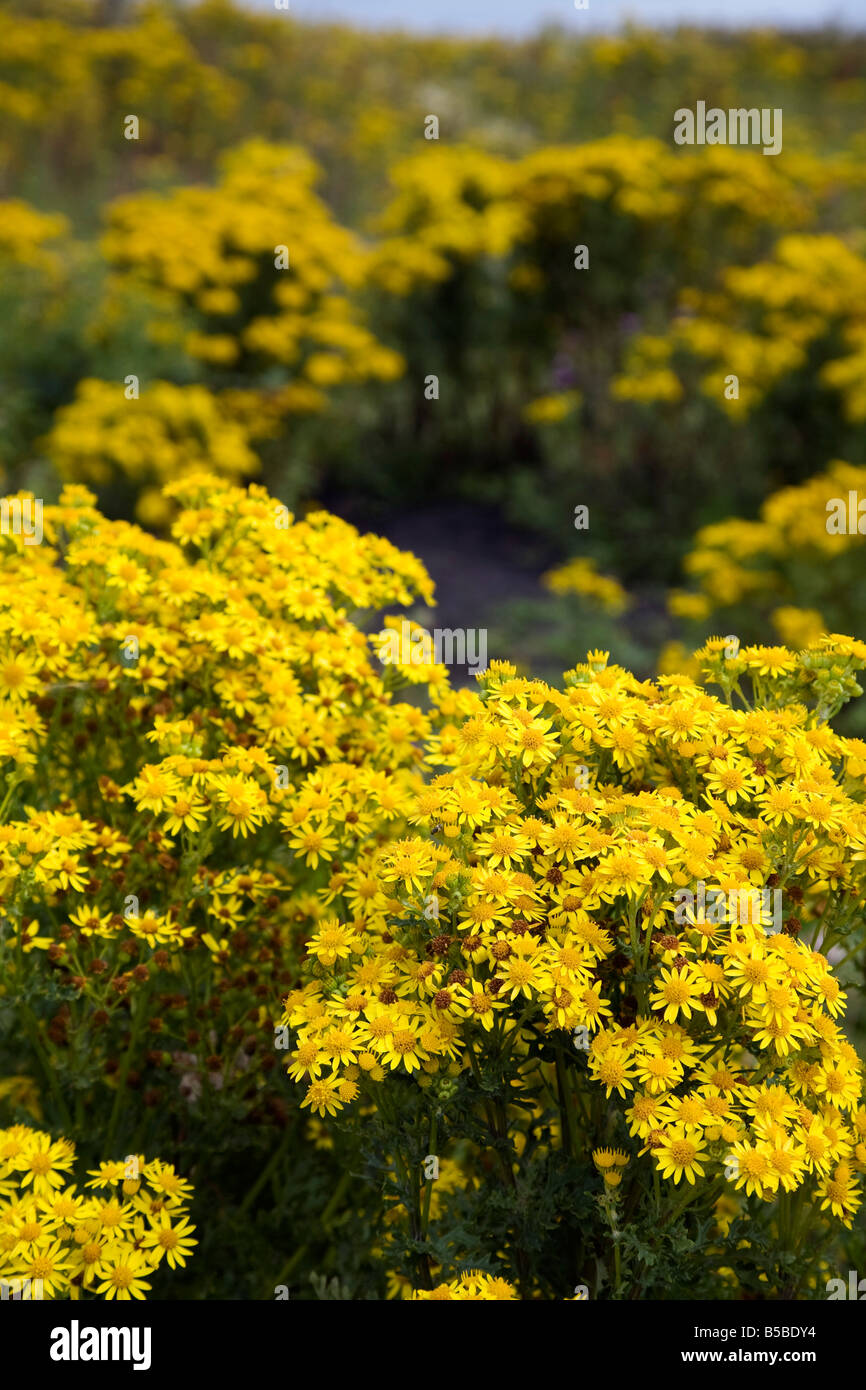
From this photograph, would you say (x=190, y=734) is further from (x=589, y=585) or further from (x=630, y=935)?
(x=589, y=585)

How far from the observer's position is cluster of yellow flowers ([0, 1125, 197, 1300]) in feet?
6.22

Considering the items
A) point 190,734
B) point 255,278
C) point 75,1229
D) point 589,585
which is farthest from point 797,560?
point 75,1229

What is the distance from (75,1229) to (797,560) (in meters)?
4.76

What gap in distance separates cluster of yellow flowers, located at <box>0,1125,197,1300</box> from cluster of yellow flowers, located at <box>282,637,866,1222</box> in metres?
0.39

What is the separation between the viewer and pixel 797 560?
586 centimetres

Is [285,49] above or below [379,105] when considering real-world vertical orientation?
above

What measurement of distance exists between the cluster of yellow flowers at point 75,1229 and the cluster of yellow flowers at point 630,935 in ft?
1.27

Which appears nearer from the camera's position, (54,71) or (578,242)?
(578,242)

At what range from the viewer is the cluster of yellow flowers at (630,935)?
1.82m

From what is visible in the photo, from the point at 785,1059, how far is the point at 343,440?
24.8 ft

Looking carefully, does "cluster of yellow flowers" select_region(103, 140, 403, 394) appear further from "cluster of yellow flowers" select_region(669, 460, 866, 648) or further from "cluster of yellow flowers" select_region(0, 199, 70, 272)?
"cluster of yellow flowers" select_region(669, 460, 866, 648)
